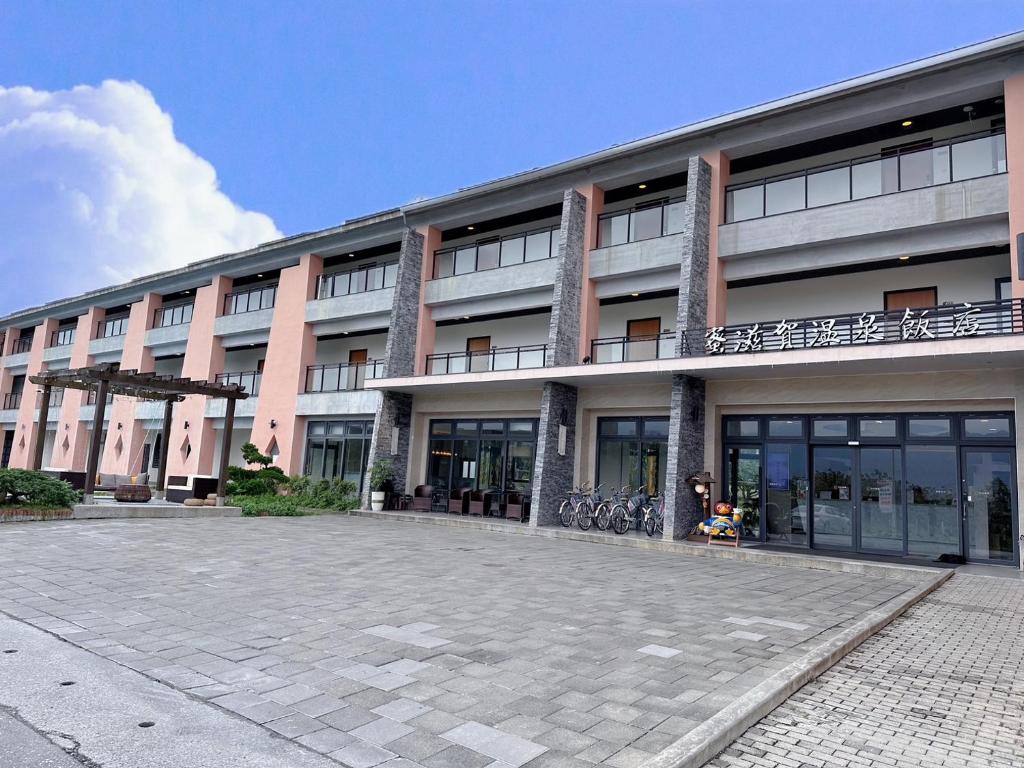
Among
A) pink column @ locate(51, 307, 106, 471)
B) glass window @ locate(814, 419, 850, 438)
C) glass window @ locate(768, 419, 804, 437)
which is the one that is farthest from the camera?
pink column @ locate(51, 307, 106, 471)

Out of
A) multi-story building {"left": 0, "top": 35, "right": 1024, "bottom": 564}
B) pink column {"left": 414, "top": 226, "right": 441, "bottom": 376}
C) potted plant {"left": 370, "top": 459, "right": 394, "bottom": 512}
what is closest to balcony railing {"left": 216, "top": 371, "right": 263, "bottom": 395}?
multi-story building {"left": 0, "top": 35, "right": 1024, "bottom": 564}

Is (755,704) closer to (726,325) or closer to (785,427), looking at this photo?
(785,427)

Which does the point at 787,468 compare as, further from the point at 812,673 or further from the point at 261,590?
the point at 261,590

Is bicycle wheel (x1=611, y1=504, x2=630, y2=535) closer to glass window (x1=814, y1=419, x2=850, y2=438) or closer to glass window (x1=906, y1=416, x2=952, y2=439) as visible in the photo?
glass window (x1=814, y1=419, x2=850, y2=438)

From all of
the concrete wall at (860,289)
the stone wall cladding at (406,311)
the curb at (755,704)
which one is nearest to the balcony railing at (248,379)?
the stone wall cladding at (406,311)

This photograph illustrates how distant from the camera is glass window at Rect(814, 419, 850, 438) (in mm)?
15457

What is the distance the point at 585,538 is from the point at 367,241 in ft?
46.6

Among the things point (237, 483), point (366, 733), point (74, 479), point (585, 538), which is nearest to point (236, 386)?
point (237, 483)

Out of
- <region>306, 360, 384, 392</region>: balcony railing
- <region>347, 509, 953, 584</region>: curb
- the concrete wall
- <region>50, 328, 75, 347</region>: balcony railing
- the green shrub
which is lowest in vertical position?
<region>347, 509, 953, 584</region>: curb

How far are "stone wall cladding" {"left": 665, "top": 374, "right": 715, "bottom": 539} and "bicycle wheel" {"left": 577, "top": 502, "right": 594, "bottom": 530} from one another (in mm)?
2414

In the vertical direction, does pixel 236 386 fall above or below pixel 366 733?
above

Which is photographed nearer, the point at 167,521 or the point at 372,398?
the point at 167,521

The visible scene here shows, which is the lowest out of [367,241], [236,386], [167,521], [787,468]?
[167,521]

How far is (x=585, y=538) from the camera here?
16.5 m
